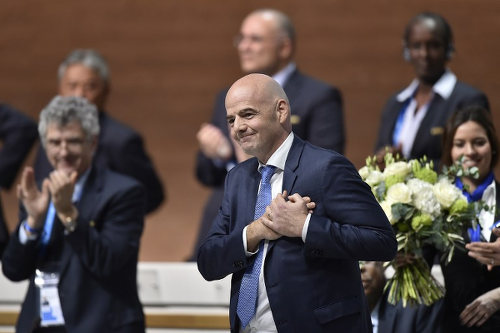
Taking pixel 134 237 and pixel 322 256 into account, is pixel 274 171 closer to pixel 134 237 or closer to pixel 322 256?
pixel 322 256

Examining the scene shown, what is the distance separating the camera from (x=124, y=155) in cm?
631

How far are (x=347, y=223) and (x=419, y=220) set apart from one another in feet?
2.84

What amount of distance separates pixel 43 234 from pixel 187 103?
366 cm

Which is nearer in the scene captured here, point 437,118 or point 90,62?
→ point 437,118

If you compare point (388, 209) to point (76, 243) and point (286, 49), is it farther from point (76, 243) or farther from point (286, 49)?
point (286, 49)

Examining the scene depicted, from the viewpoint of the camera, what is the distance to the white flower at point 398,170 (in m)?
4.75

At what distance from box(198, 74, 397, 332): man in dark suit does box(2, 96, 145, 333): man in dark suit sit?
1.11 metres

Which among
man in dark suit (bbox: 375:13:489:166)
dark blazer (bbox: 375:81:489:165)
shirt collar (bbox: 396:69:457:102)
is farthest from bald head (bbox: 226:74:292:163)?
shirt collar (bbox: 396:69:457:102)

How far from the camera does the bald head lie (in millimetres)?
3857

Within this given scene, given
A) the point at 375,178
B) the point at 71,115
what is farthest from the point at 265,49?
the point at 375,178

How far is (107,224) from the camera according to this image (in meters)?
5.07

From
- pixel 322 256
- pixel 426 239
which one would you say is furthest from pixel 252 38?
pixel 322 256

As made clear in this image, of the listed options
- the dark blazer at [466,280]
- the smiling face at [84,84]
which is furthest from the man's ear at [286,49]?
the dark blazer at [466,280]

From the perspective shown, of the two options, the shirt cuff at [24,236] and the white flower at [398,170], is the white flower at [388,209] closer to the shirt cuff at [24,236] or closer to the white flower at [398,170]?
the white flower at [398,170]
